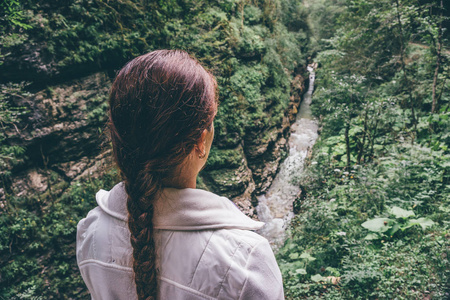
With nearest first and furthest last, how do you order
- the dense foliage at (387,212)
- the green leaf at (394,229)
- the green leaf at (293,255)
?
the dense foliage at (387,212) < the green leaf at (394,229) < the green leaf at (293,255)

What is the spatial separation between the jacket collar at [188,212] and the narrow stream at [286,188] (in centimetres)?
462

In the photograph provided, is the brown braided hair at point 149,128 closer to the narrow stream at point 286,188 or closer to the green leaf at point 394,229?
the green leaf at point 394,229

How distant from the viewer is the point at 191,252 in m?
0.77

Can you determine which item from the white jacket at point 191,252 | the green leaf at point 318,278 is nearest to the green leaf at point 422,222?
the green leaf at point 318,278

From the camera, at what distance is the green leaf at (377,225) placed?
375cm

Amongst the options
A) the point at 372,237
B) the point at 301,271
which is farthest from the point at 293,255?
the point at 372,237

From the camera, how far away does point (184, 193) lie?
823 mm

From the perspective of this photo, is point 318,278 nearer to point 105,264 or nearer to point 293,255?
point 293,255

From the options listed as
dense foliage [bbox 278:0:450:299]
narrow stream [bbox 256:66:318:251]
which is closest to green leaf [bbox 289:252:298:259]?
dense foliage [bbox 278:0:450:299]

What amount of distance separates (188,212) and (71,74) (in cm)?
596

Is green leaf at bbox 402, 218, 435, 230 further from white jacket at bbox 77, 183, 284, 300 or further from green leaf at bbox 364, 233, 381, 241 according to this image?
white jacket at bbox 77, 183, 284, 300

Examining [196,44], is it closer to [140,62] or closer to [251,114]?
[251,114]

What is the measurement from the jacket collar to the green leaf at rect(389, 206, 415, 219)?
3.95 metres

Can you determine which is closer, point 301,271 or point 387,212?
point 301,271
